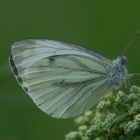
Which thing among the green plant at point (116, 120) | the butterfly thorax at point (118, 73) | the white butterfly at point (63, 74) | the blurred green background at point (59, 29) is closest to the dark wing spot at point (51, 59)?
the white butterfly at point (63, 74)

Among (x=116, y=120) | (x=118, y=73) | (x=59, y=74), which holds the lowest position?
(x=59, y=74)

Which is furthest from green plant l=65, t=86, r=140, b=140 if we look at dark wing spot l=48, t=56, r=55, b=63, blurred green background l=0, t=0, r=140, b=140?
blurred green background l=0, t=0, r=140, b=140

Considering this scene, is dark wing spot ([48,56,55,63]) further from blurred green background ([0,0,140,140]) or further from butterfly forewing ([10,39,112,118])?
blurred green background ([0,0,140,140])

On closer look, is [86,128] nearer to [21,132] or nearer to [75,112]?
[75,112]

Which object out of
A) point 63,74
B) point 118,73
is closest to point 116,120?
point 118,73

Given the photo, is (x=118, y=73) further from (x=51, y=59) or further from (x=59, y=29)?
(x=59, y=29)
